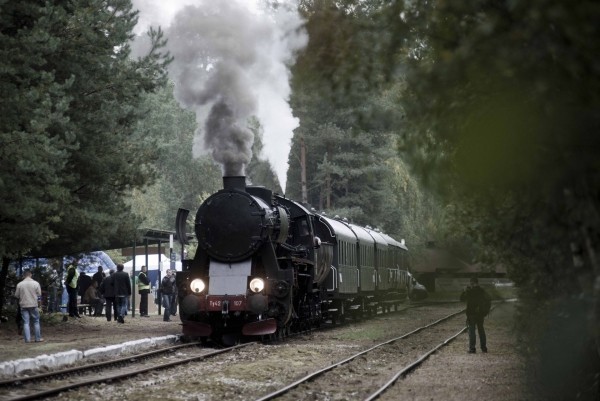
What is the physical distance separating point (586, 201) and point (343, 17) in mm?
2506

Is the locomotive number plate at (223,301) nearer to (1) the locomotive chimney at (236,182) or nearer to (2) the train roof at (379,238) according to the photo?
(1) the locomotive chimney at (236,182)

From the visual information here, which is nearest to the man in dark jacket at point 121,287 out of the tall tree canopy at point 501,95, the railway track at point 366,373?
the railway track at point 366,373

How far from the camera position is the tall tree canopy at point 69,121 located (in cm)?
1864

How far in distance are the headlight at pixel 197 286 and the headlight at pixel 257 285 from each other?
107 centimetres

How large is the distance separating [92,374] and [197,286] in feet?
18.0

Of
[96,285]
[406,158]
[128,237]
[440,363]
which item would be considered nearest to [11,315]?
[128,237]

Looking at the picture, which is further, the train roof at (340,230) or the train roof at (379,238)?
the train roof at (379,238)

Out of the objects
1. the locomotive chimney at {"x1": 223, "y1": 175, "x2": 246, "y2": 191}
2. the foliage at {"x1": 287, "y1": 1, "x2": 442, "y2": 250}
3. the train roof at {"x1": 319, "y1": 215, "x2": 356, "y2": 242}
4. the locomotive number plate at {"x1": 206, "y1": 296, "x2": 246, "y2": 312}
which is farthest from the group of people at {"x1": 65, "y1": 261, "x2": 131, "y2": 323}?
the locomotive number plate at {"x1": 206, "y1": 296, "x2": 246, "y2": 312}

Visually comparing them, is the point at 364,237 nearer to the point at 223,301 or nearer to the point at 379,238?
the point at 379,238

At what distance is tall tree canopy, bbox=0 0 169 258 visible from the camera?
61.2 feet

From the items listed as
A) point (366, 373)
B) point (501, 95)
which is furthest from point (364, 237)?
point (501, 95)

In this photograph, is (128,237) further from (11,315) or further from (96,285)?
(96,285)

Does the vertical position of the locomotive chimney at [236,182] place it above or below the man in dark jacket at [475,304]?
above

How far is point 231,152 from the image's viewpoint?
23188 millimetres
